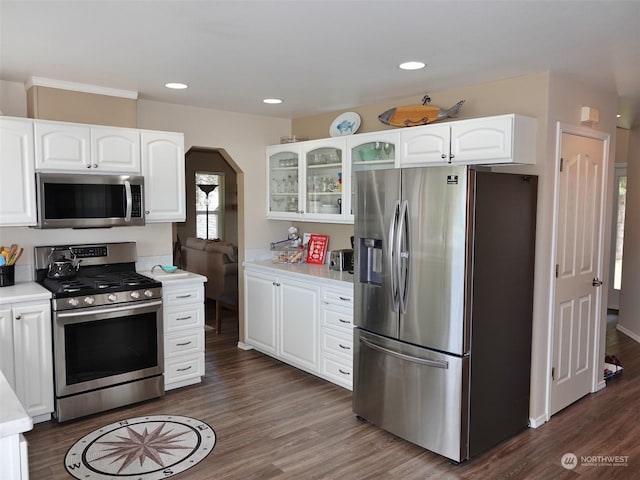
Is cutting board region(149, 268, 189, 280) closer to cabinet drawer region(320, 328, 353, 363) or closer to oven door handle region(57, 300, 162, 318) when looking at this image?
oven door handle region(57, 300, 162, 318)

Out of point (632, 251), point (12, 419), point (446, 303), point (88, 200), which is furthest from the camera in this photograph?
point (632, 251)

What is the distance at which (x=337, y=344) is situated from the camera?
4.15 meters

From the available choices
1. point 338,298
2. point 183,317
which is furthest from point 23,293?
point 338,298

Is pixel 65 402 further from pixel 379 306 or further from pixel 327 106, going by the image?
pixel 327 106

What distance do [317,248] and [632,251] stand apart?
376 cm

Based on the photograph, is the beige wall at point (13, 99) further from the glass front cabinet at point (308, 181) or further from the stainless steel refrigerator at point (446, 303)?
the stainless steel refrigerator at point (446, 303)

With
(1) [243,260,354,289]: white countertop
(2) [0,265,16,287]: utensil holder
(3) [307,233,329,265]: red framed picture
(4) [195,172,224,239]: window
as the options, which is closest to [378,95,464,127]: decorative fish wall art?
(1) [243,260,354,289]: white countertop

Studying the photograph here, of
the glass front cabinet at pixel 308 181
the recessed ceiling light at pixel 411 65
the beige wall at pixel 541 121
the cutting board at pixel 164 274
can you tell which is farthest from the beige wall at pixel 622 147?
the cutting board at pixel 164 274

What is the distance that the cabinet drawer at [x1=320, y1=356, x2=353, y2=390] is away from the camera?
407 centimetres

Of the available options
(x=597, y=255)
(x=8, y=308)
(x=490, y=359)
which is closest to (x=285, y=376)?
(x=490, y=359)

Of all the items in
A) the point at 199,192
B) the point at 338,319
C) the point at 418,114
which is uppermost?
the point at 418,114

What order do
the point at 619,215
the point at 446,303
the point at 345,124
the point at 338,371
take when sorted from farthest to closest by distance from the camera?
the point at 619,215, the point at 345,124, the point at 338,371, the point at 446,303

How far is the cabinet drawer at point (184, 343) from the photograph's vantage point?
13.2 feet

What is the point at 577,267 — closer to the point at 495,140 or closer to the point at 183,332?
the point at 495,140
